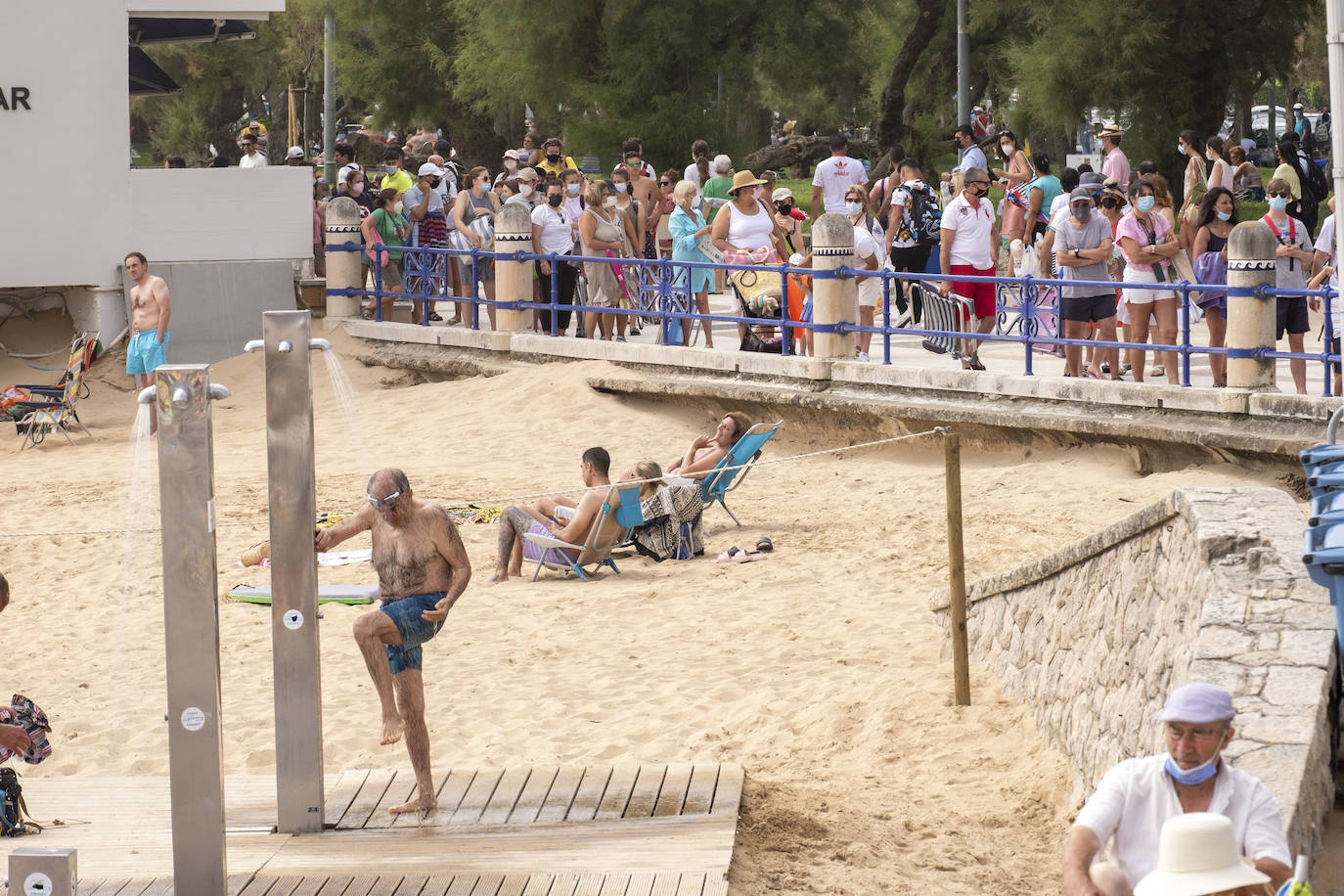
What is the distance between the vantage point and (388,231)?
762 inches

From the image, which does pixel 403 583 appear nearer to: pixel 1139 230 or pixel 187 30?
pixel 1139 230

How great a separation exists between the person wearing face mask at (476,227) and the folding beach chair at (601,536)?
6.58 m

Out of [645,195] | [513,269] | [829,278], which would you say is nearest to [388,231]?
[513,269]

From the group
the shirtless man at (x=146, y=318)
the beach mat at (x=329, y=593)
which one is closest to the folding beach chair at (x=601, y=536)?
the beach mat at (x=329, y=593)

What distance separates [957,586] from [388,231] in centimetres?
1182

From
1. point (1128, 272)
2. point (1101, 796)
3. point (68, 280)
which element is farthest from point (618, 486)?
point (68, 280)

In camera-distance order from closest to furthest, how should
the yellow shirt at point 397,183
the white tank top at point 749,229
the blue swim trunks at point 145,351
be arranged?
the white tank top at point 749,229 → the blue swim trunks at point 145,351 → the yellow shirt at point 397,183

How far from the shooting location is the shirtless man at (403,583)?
7.57m

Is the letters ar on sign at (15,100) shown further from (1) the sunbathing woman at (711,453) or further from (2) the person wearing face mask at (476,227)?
(1) the sunbathing woman at (711,453)

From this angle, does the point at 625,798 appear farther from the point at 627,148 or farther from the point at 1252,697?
the point at 627,148

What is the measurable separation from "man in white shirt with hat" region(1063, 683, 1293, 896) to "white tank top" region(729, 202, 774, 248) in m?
11.6

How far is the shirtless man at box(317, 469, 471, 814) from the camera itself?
24.8ft

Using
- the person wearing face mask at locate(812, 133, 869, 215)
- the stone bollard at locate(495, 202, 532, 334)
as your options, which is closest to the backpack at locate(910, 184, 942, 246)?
the person wearing face mask at locate(812, 133, 869, 215)

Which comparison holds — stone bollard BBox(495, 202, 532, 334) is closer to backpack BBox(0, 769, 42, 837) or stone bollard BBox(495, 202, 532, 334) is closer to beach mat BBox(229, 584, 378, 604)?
beach mat BBox(229, 584, 378, 604)
